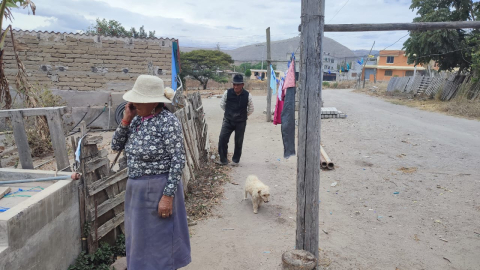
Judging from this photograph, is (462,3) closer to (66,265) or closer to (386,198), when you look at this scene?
(386,198)

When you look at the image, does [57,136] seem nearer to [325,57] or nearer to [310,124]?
[310,124]

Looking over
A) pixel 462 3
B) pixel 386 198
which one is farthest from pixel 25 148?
pixel 462 3

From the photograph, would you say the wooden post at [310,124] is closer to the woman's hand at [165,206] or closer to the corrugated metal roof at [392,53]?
the woman's hand at [165,206]

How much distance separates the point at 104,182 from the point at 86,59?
9.18 metres

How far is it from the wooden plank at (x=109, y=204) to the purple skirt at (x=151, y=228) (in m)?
0.85

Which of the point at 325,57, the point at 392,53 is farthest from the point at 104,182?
the point at 325,57

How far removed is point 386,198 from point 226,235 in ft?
9.41

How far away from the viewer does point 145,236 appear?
2641 millimetres

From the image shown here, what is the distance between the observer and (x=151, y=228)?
264 cm

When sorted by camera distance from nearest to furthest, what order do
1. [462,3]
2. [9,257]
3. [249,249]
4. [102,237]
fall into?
1. [9,257]
2. [102,237]
3. [249,249]
4. [462,3]

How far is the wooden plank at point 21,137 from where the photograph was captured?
3398 millimetres

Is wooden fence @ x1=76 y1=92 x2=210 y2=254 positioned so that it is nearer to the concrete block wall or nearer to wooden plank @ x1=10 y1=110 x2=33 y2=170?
wooden plank @ x1=10 y1=110 x2=33 y2=170

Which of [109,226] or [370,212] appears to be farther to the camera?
[370,212]

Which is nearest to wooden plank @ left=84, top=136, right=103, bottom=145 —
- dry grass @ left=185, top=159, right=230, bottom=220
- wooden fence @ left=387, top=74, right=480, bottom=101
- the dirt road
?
the dirt road
